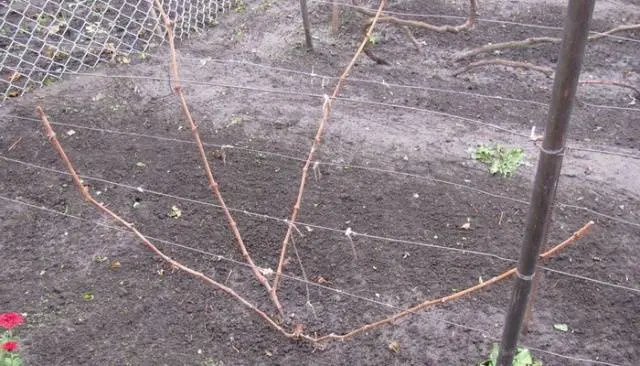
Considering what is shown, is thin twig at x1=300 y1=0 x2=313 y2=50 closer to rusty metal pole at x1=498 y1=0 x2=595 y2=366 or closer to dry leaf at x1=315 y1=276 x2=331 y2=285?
dry leaf at x1=315 y1=276 x2=331 y2=285

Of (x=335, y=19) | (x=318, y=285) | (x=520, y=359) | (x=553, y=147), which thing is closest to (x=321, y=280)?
(x=318, y=285)

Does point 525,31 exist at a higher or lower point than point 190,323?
higher

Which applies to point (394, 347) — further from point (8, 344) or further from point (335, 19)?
point (335, 19)

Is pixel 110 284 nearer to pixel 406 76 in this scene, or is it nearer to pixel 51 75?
pixel 51 75

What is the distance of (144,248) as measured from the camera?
2.79 metres

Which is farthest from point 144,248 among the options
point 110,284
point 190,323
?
point 190,323

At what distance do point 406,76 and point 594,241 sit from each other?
1783 millimetres

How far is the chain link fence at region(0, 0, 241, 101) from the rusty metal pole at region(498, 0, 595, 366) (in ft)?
11.1

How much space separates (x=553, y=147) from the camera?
1.23m

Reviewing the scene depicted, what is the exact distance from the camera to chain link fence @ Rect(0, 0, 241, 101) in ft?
13.6

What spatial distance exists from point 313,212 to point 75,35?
282 cm

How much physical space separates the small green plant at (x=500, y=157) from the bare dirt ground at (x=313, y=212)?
0.07m

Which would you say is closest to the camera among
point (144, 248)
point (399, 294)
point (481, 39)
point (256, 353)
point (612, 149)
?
point (256, 353)

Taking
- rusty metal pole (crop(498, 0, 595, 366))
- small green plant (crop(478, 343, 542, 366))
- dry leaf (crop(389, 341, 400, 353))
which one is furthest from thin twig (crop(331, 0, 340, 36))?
rusty metal pole (crop(498, 0, 595, 366))
